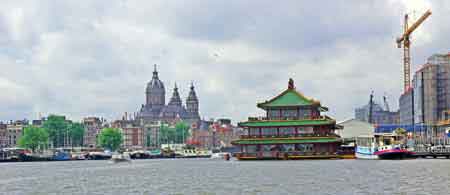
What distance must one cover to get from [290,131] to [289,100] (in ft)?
19.5

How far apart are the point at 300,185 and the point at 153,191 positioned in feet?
42.6

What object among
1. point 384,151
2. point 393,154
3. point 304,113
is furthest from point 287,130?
point 393,154

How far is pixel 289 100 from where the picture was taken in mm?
154250

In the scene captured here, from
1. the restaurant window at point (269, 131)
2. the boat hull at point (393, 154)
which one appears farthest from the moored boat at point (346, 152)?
the restaurant window at point (269, 131)

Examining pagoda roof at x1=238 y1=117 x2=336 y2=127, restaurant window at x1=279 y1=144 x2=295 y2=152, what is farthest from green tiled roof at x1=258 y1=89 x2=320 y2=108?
restaurant window at x1=279 y1=144 x2=295 y2=152

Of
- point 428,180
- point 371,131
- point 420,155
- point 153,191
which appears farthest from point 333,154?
point 153,191

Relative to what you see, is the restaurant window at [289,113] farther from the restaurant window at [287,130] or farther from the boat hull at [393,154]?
the boat hull at [393,154]

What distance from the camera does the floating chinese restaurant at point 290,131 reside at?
152 metres

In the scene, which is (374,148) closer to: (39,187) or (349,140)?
(349,140)

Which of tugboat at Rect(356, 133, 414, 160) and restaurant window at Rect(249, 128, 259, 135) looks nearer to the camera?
tugboat at Rect(356, 133, 414, 160)

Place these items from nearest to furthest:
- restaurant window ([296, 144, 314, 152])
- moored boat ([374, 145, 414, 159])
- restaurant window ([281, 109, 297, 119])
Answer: moored boat ([374, 145, 414, 159]) → restaurant window ([296, 144, 314, 152]) → restaurant window ([281, 109, 297, 119])

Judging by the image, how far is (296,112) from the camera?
15388 centimetres

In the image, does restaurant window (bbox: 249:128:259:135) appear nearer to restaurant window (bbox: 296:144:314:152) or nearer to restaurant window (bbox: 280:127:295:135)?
restaurant window (bbox: 280:127:295:135)

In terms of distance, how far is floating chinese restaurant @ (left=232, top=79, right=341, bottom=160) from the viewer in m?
152
